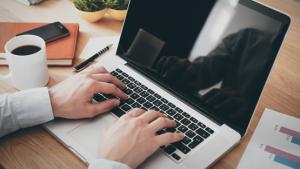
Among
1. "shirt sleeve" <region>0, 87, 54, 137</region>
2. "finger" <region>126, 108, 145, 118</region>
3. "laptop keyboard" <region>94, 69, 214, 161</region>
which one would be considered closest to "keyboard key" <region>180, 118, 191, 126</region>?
"laptop keyboard" <region>94, 69, 214, 161</region>

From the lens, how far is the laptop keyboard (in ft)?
3.04

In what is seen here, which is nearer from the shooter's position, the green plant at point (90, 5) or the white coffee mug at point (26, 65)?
the white coffee mug at point (26, 65)

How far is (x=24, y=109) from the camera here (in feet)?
3.14

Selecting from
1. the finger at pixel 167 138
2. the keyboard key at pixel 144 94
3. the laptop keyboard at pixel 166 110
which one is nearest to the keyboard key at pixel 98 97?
the laptop keyboard at pixel 166 110

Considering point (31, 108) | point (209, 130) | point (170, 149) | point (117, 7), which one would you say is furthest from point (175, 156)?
point (117, 7)

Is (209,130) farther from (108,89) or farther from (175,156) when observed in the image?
(108,89)

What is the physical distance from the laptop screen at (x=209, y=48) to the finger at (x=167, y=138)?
140 mm

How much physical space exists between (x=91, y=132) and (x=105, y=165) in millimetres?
131

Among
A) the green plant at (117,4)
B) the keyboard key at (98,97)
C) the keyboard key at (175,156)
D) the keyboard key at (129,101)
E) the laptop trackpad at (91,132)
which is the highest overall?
the green plant at (117,4)

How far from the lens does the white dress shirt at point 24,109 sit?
94 cm

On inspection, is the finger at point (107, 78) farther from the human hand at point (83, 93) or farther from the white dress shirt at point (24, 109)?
the white dress shirt at point (24, 109)

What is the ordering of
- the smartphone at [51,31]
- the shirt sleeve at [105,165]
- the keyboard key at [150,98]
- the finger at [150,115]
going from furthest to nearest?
the smartphone at [51,31]
the keyboard key at [150,98]
the finger at [150,115]
the shirt sleeve at [105,165]

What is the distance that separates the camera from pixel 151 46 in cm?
112

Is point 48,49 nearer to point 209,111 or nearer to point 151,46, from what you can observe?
point 151,46
